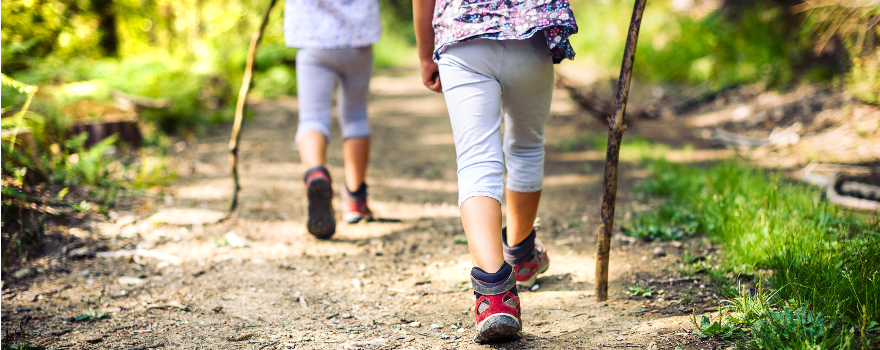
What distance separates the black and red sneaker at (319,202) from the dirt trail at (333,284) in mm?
121

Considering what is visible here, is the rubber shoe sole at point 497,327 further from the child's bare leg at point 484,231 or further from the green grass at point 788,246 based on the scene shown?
the green grass at point 788,246

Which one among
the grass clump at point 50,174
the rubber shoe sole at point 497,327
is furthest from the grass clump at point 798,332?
the grass clump at point 50,174

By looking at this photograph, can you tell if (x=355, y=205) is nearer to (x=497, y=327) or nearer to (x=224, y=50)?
(x=497, y=327)

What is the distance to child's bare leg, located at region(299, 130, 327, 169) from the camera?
112 inches

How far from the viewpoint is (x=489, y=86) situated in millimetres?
1710

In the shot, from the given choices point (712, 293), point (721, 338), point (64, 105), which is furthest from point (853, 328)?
point (64, 105)

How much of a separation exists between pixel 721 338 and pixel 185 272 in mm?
2237

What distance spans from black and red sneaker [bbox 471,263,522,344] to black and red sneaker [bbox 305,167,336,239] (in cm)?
127

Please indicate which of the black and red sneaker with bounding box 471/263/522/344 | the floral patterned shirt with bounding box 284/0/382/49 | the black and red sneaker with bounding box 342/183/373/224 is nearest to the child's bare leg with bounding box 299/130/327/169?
the black and red sneaker with bounding box 342/183/373/224

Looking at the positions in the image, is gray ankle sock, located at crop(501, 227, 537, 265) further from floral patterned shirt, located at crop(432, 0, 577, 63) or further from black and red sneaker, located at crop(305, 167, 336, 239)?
black and red sneaker, located at crop(305, 167, 336, 239)

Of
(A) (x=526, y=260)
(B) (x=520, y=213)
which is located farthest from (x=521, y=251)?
(B) (x=520, y=213)

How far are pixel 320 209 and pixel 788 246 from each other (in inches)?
81.5

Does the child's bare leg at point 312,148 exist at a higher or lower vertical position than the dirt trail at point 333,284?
higher

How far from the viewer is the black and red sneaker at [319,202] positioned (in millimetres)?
2703
